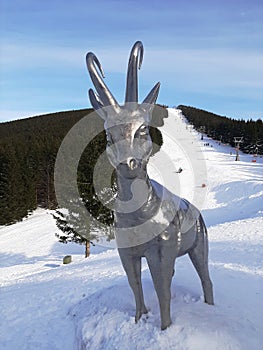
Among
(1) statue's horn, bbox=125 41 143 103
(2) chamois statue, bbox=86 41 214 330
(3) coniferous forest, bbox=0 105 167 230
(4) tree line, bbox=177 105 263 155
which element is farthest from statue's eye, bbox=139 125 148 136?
(4) tree line, bbox=177 105 263 155

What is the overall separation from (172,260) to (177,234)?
341mm

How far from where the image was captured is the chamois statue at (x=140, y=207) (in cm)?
352

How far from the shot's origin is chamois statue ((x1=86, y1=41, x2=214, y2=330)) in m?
3.52

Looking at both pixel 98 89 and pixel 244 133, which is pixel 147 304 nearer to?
pixel 98 89

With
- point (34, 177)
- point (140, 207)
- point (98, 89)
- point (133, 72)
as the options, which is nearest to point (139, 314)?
point (140, 207)

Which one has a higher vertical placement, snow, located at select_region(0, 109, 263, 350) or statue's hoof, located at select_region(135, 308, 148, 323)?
statue's hoof, located at select_region(135, 308, 148, 323)

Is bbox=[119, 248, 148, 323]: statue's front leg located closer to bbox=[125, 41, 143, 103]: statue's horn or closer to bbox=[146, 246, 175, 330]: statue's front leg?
bbox=[146, 246, 175, 330]: statue's front leg

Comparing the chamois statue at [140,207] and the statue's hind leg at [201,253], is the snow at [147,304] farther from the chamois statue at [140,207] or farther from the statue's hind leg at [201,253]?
the statue's hind leg at [201,253]

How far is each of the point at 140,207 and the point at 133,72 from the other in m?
1.59

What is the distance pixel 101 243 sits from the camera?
19.3 m

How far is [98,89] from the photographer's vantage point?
3.68 meters

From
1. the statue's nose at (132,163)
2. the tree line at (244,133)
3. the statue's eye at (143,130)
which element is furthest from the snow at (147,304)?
the tree line at (244,133)

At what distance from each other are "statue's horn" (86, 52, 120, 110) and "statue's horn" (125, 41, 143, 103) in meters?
0.18

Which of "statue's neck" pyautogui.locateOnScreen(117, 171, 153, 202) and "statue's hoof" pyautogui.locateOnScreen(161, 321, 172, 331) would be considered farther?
"statue's hoof" pyautogui.locateOnScreen(161, 321, 172, 331)
